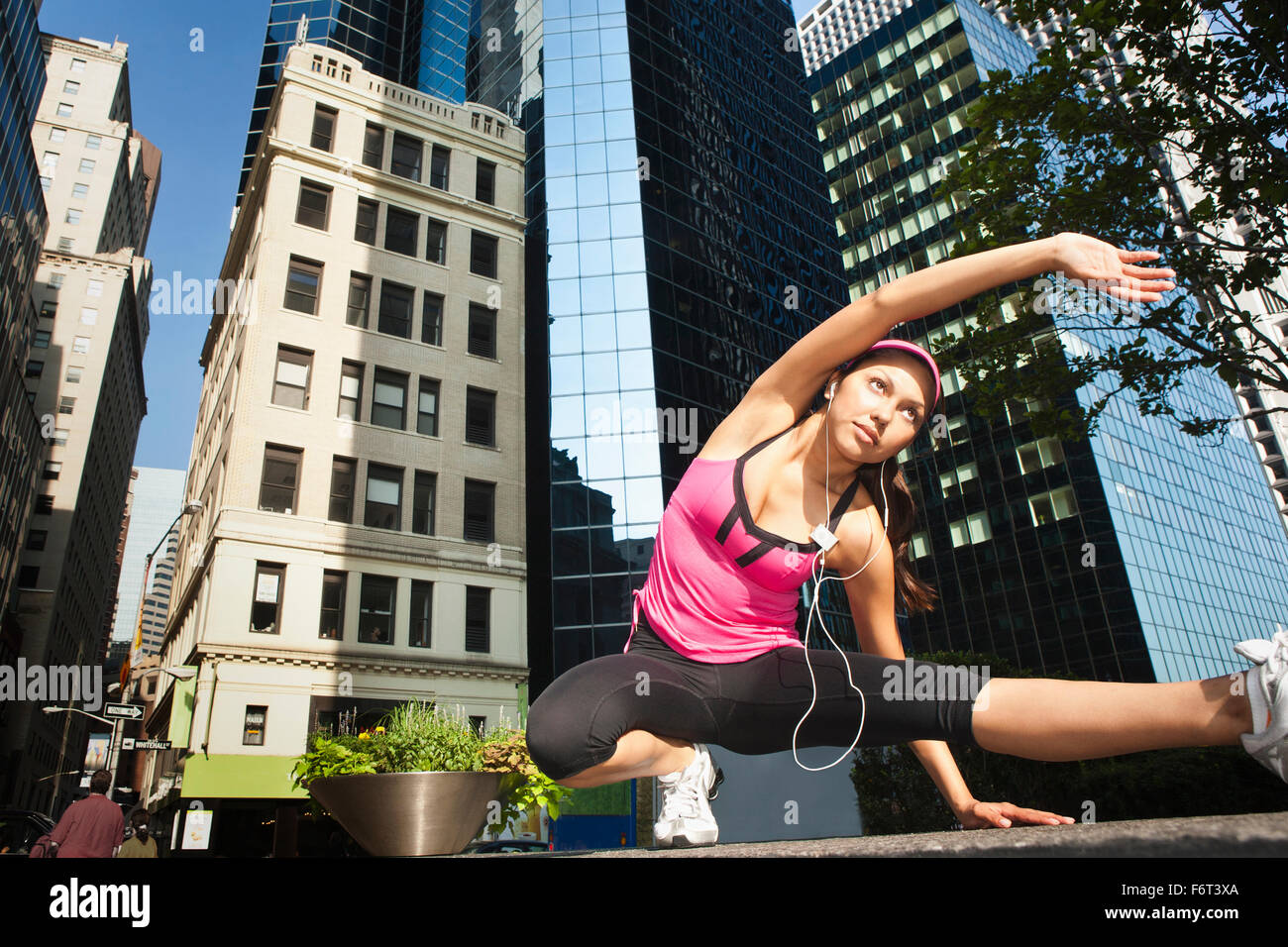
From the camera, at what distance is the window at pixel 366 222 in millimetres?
28078

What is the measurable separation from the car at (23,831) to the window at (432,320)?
673 inches

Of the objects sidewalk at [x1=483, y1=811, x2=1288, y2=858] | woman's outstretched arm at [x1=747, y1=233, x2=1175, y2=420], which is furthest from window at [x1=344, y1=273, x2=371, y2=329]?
sidewalk at [x1=483, y1=811, x2=1288, y2=858]

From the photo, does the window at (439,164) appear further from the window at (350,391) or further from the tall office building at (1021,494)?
the tall office building at (1021,494)

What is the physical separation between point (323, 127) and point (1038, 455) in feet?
154

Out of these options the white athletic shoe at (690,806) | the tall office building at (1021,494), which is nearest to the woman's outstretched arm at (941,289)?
the white athletic shoe at (690,806)

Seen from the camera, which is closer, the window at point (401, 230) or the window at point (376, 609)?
the window at point (376, 609)

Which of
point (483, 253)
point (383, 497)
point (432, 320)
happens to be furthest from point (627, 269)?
point (383, 497)

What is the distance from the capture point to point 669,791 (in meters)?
2.91

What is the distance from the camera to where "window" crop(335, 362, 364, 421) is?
2558 centimetres

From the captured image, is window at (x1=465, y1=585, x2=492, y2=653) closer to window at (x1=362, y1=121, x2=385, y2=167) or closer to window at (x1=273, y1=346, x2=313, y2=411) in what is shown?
window at (x1=273, y1=346, x2=313, y2=411)

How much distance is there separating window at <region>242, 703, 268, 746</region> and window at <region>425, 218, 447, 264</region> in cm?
1540

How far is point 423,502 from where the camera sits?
85.4 ft
